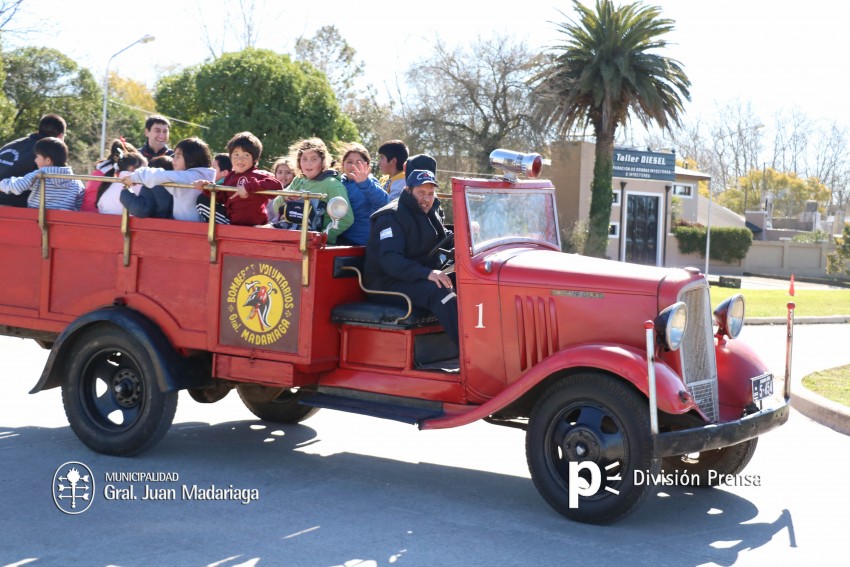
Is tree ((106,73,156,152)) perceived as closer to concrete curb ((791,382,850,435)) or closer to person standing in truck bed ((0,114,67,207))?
person standing in truck bed ((0,114,67,207))

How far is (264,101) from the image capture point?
2597cm

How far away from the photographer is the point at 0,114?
2881cm

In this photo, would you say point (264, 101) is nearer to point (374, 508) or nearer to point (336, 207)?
point (336, 207)

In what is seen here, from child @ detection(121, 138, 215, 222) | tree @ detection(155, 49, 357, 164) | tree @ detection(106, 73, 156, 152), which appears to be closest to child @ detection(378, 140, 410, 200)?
child @ detection(121, 138, 215, 222)

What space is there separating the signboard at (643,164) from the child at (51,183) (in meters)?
33.5

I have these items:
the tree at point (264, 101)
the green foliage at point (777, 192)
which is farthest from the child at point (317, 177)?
the green foliage at point (777, 192)

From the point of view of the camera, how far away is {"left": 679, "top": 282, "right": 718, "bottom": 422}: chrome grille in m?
5.67

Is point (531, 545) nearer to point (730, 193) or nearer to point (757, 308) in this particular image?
point (757, 308)

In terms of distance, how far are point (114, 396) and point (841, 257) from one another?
46.5 m

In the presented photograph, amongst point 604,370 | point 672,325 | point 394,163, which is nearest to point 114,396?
point 394,163

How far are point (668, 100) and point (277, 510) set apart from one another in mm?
28835

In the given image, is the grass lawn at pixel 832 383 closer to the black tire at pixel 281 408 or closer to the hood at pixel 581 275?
the hood at pixel 581 275

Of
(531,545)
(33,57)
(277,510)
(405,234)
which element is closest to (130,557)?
(277,510)

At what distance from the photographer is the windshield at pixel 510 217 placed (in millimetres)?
6137
